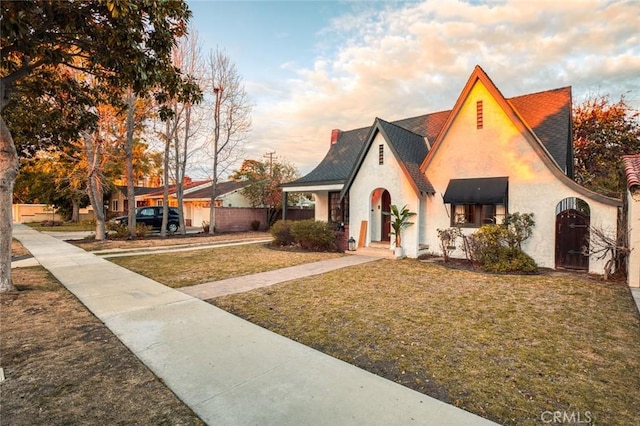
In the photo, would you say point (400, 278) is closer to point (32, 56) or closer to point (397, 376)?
point (397, 376)

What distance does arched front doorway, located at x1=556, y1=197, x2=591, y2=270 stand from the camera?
9.73m

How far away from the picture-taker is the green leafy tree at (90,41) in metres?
4.89

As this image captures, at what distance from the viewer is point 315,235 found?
14.2 metres

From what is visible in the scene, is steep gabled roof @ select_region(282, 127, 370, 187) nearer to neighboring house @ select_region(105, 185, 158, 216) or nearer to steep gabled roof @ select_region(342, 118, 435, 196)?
steep gabled roof @ select_region(342, 118, 435, 196)

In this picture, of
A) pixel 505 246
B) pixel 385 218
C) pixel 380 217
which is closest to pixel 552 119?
pixel 505 246

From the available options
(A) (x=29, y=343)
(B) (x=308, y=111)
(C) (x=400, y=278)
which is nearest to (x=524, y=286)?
(C) (x=400, y=278)

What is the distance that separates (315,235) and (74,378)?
36.2 ft

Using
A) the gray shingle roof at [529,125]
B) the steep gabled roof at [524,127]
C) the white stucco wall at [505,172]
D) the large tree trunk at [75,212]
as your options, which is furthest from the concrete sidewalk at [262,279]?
the large tree trunk at [75,212]

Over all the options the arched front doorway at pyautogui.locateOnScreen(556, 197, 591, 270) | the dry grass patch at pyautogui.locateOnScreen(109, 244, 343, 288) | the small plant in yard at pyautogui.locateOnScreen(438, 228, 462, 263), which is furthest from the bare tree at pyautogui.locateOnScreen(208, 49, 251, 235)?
the arched front doorway at pyautogui.locateOnScreen(556, 197, 591, 270)

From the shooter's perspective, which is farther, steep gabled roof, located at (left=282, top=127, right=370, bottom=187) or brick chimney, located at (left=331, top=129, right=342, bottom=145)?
brick chimney, located at (left=331, top=129, right=342, bottom=145)

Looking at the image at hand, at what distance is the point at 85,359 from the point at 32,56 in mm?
6367

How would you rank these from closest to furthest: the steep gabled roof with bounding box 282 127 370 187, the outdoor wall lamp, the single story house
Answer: the outdoor wall lamp → the steep gabled roof with bounding box 282 127 370 187 → the single story house

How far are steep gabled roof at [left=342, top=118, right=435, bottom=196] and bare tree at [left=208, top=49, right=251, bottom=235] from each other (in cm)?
1151

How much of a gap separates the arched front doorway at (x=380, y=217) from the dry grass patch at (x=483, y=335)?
19.5 ft
